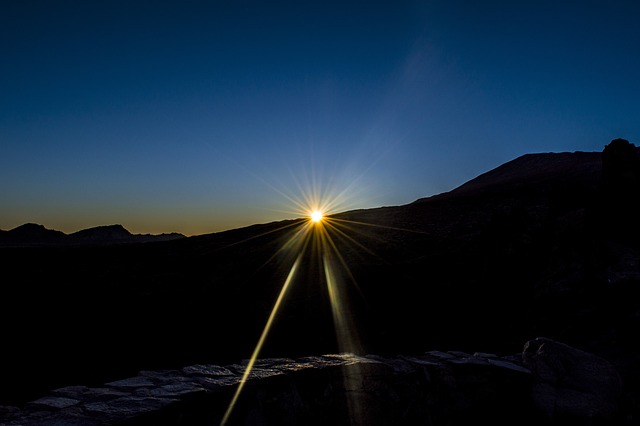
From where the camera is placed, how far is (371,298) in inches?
496

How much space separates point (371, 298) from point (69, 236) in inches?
4640

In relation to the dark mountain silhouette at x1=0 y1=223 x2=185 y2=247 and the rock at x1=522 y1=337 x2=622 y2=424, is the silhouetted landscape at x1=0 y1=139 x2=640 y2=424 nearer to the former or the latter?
the rock at x1=522 y1=337 x2=622 y2=424

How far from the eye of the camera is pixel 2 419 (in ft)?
7.96

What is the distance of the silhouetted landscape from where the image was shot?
880 centimetres

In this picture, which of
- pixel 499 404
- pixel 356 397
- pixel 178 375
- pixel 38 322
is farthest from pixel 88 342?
pixel 499 404

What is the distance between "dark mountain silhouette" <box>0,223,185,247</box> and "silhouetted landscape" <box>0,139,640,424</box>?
74.9 meters

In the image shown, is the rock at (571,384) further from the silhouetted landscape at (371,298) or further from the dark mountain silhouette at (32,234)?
the dark mountain silhouette at (32,234)

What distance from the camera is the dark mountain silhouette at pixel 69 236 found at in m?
88.9

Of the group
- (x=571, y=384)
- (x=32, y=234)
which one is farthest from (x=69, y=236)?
(x=571, y=384)

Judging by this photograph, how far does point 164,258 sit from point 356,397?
1810 cm

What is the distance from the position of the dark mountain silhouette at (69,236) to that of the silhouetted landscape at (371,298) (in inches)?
2948

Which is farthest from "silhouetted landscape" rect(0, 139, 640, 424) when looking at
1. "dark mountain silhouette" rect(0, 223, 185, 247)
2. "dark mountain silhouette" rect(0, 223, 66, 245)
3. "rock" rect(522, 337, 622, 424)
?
"dark mountain silhouette" rect(0, 223, 66, 245)

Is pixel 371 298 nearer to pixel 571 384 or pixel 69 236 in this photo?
pixel 571 384

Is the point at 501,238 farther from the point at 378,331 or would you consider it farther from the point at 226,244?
the point at 226,244
